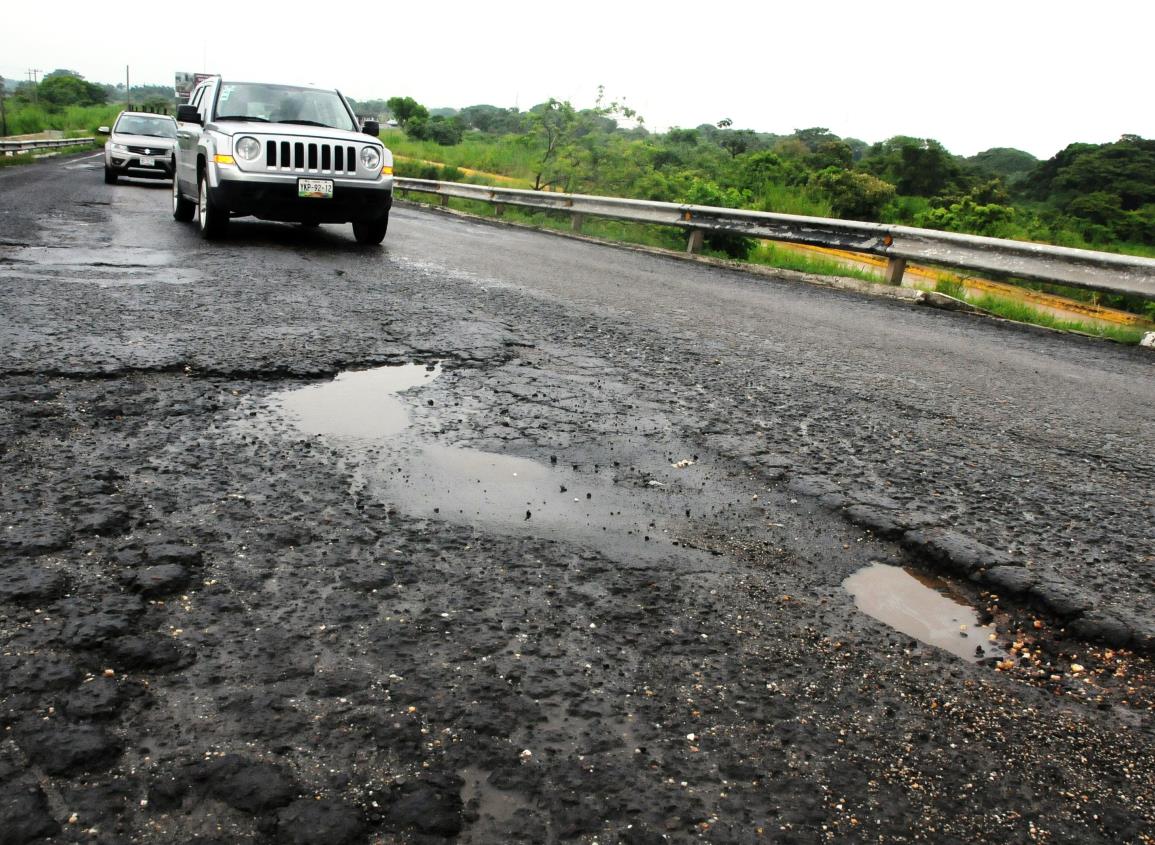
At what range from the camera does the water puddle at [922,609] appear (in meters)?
2.32

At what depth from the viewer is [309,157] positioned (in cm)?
936

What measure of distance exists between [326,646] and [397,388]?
235cm

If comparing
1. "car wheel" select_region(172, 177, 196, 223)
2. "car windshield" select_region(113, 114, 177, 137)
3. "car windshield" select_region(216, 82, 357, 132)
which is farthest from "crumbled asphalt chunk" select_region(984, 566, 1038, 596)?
"car windshield" select_region(113, 114, 177, 137)

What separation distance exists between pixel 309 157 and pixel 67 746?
8714 mm

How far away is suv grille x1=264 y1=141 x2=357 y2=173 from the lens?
9.22 m

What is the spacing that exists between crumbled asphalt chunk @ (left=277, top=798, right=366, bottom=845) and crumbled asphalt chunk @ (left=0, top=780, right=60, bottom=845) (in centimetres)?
36

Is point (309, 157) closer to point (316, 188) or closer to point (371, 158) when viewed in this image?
point (316, 188)

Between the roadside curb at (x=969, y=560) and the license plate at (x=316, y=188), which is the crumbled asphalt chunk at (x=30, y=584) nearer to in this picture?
the roadside curb at (x=969, y=560)

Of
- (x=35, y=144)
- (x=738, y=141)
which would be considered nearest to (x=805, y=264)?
(x=35, y=144)

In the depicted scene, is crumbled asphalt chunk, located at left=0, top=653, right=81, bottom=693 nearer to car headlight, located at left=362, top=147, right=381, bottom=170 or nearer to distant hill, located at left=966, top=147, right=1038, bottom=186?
car headlight, located at left=362, top=147, right=381, bottom=170

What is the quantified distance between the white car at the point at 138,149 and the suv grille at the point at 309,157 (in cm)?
1141

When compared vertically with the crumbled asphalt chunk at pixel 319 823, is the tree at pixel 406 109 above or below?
above

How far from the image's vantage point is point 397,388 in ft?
13.8

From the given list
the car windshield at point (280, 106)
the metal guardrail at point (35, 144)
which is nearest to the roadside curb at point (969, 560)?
the car windshield at point (280, 106)
